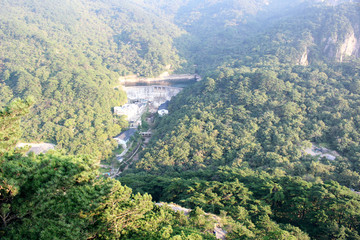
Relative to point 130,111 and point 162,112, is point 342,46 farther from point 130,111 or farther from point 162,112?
point 130,111

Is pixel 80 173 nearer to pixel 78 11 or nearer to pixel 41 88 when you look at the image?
pixel 41 88

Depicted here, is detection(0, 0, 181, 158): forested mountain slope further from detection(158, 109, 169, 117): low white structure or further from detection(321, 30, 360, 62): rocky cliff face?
detection(321, 30, 360, 62): rocky cliff face

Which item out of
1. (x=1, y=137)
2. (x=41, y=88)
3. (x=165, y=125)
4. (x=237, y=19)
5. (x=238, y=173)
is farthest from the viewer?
(x=237, y=19)

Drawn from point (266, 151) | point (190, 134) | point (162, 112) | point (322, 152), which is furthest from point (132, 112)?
point (322, 152)

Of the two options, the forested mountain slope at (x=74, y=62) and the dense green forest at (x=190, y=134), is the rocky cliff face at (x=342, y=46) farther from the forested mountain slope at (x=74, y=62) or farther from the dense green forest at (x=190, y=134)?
the forested mountain slope at (x=74, y=62)

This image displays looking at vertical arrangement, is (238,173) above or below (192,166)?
above

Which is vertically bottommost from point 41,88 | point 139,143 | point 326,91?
point 139,143

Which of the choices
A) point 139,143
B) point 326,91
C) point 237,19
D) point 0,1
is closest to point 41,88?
point 139,143
